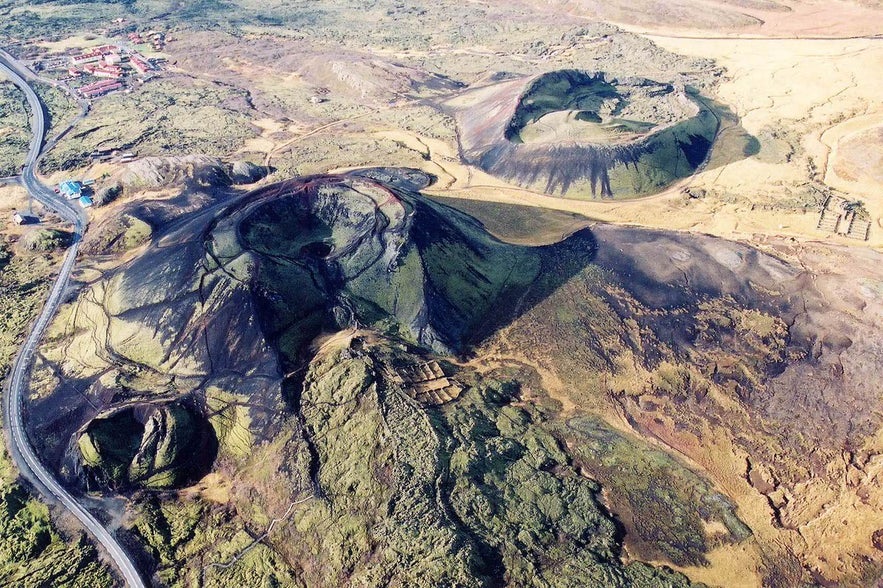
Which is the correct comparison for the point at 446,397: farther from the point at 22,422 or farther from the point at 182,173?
the point at 182,173

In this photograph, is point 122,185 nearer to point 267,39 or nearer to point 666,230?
point 666,230

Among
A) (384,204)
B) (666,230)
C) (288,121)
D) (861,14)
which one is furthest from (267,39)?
(861,14)

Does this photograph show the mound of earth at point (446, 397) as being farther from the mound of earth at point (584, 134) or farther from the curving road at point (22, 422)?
the mound of earth at point (584, 134)

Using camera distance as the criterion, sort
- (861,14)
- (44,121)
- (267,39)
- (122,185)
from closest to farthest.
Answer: (122,185)
(44,121)
(861,14)
(267,39)

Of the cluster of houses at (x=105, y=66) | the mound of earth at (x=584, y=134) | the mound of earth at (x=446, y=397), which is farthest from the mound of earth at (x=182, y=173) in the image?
the cluster of houses at (x=105, y=66)

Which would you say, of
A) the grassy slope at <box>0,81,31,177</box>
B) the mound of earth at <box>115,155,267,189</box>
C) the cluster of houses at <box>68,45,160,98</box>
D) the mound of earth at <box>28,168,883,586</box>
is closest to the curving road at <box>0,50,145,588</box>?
the mound of earth at <box>28,168,883,586</box>

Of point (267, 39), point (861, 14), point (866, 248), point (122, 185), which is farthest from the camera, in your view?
point (267, 39)

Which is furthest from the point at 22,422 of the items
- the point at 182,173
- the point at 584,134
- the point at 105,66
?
the point at 105,66

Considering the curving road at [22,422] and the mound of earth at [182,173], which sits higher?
the mound of earth at [182,173]
